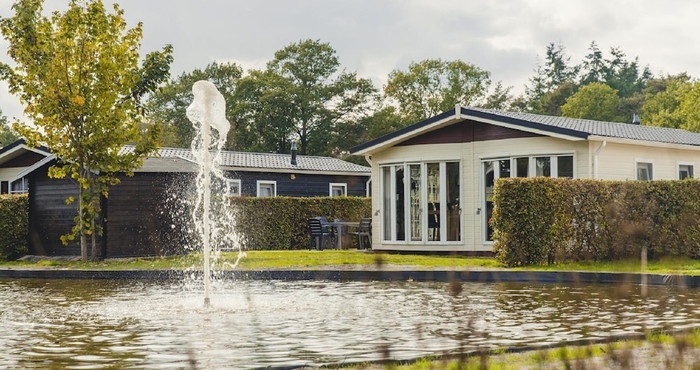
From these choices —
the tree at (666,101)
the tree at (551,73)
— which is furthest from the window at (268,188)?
the tree at (551,73)

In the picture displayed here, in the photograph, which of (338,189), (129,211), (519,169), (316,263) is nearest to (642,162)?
(519,169)

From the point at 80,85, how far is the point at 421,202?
28.4 ft

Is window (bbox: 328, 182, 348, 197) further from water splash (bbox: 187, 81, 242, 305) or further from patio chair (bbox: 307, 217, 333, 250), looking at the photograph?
patio chair (bbox: 307, 217, 333, 250)

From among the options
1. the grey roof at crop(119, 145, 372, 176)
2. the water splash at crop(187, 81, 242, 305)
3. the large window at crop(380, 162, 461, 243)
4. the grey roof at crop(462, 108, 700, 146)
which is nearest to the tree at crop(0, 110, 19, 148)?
the grey roof at crop(119, 145, 372, 176)

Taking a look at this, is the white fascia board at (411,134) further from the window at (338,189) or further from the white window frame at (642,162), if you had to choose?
the window at (338,189)

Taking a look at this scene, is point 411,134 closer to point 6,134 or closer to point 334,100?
point 334,100

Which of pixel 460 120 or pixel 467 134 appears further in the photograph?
pixel 460 120

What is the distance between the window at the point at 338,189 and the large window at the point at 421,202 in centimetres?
1095

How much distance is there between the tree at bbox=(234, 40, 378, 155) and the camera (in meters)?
62.8

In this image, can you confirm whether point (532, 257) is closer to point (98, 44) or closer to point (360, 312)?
point (360, 312)

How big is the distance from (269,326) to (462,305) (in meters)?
2.96

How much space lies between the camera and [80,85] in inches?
917

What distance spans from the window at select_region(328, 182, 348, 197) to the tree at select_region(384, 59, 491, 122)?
28752 millimetres

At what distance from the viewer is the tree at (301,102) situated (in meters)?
62.8
